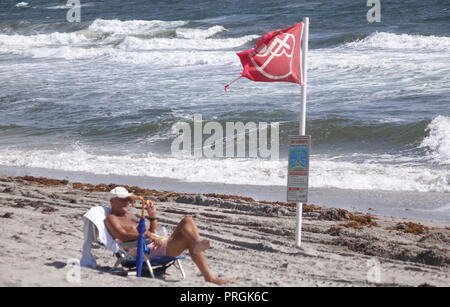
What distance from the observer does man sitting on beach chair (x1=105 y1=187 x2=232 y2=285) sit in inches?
249

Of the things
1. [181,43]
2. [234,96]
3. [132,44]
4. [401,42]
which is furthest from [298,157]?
[132,44]

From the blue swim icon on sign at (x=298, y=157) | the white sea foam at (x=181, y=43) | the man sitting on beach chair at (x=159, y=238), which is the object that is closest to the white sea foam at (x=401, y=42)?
the white sea foam at (x=181, y=43)

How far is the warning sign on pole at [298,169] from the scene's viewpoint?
7.70 metres

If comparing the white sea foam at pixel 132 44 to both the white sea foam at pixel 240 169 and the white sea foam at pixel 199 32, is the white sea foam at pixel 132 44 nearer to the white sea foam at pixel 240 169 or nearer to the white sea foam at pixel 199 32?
the white sea foam at pixel 199 32

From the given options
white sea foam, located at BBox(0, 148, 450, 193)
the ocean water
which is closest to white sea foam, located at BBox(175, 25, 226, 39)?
the ocean water

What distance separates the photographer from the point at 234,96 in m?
21.9

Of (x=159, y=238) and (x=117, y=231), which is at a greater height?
(x=117, y=231)

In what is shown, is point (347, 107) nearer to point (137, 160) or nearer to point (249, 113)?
point (249, 113)

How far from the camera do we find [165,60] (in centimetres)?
3052

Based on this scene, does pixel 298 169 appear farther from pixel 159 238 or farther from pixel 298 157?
pixel 159 238

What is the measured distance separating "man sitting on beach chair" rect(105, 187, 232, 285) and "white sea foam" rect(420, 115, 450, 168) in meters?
8.29

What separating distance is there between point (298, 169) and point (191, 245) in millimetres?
1987
